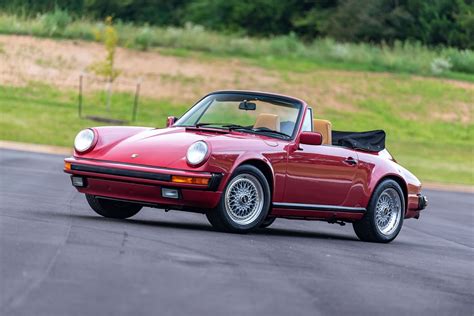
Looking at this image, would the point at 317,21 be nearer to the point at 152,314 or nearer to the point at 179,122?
the point at 179,122

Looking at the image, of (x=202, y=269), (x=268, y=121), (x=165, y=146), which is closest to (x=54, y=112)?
(x=268, y=121)

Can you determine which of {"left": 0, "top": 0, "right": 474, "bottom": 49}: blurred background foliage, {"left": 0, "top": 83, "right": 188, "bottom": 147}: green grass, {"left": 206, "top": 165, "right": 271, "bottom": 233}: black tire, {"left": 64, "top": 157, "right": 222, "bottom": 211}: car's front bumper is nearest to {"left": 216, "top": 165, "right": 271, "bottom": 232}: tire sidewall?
{"left": 206, "top": 165, "right": 271, "bottom": 233}: black tire

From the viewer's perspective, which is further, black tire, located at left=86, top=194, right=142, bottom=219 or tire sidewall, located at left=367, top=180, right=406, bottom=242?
tire sidewall, located at left=367, top=180, right=406, bottom=242

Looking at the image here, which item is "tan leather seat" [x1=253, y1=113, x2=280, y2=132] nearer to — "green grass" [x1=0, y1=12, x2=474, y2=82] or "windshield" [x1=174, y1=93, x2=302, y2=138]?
"windshield" [x1=174, y1=93, x2=302, y2=138]

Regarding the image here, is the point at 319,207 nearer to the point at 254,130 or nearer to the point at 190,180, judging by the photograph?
the point at 254,130

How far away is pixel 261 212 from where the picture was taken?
40.5ft

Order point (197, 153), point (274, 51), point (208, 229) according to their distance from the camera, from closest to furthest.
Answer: point (197, 153), point (208, 229), point (274, 51)

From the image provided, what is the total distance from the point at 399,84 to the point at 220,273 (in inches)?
1962

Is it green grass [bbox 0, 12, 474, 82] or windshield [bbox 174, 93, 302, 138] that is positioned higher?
windshield [bbox 174, 93, 302, 138]

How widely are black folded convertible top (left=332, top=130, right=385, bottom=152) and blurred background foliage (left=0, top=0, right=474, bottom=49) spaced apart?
190 ft

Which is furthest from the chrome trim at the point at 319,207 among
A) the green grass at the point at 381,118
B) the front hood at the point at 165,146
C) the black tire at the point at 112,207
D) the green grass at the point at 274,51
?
the green grass at the point at 274,51

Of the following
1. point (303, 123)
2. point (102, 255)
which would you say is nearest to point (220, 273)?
point (102, 255)

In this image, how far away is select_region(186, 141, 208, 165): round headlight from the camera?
11820mm

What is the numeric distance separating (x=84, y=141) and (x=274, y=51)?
167ft
